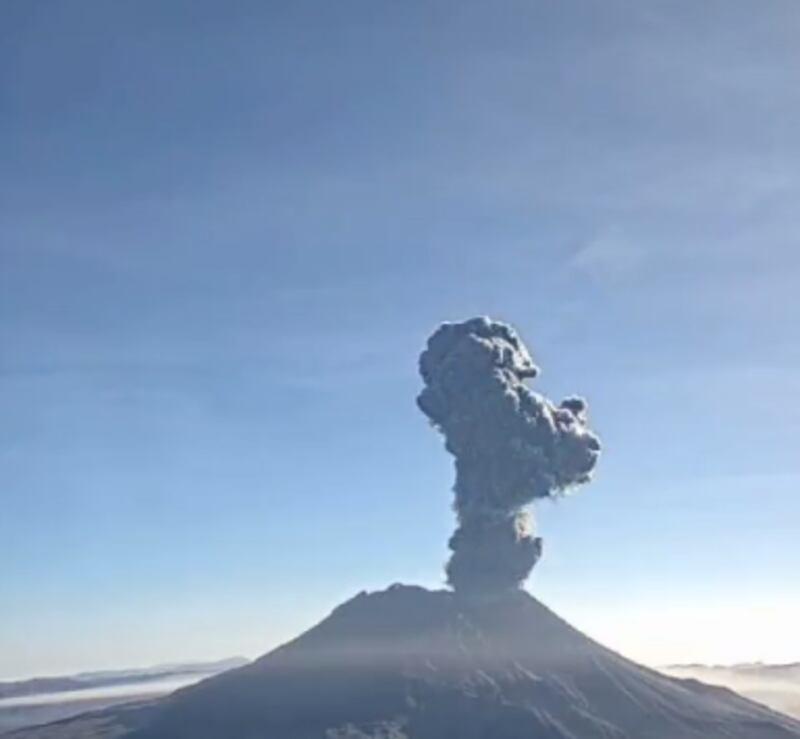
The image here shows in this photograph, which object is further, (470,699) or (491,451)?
(491,451)

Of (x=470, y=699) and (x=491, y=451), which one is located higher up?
(x=491, y=451)

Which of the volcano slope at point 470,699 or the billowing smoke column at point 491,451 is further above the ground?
the billowing smoke column at point 491,451

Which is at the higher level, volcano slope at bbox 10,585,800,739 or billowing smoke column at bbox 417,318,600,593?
billowing smoke column at bbox 417,318,600,593

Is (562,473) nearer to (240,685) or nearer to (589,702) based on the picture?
(589,702)

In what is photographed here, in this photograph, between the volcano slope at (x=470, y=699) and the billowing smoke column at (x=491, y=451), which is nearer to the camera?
the volcano slope at (x=470, y=699)
